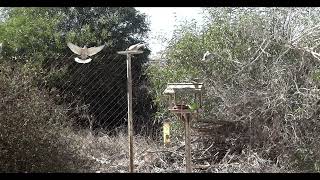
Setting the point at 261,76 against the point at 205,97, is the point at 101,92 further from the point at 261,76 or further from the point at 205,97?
the point at 261,76

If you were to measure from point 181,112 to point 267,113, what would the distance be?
→ 1.41 m

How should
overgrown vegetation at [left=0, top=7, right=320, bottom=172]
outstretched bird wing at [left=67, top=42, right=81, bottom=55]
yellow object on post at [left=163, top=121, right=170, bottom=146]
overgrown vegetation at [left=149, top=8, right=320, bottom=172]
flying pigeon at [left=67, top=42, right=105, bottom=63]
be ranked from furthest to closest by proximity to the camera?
yellow object on post at [left=163, top=121, right=170, bottom=146] < overgrown vegetation at [left=149, top=8, right=320, bottom=172] < overgrown vegetation at [left=0, top=7, right=320, bottom=172] < flying pigeon at [left=67, top=42, right=105, bottom=63] < outstretched bird wing at [left=67, top=42, right=81, bottom=55]

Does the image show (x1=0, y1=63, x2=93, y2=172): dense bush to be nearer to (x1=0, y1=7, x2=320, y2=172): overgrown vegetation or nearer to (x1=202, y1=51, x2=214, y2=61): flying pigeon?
(x1=0, y1=7, x2=320, y2=172): overgrown vegetation

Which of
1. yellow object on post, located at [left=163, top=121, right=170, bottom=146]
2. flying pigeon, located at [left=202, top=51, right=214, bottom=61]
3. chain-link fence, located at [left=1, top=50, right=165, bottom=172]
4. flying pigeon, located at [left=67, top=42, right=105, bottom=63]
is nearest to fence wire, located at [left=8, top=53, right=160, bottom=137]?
chain-link fence, located at [left=1, top=50, right=165, bottom=172]

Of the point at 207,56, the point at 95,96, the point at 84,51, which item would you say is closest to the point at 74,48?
the point at 84,51

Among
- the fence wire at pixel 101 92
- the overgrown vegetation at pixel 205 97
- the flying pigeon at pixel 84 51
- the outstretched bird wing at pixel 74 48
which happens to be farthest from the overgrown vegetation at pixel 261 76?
the outstretched bird wing at pixel 74 48

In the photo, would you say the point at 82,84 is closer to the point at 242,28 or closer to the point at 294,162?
the point at 242,28

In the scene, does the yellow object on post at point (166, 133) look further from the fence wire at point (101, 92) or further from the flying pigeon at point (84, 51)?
the flying pigeon at point (84, 51)

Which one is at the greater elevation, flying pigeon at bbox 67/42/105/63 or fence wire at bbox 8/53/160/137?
flying pigeon at bbox 67/42/105/63

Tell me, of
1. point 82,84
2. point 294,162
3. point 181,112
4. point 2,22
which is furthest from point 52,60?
point 294,162

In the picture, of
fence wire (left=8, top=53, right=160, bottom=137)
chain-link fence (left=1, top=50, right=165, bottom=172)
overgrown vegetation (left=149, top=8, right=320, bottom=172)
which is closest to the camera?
overgrown vegetation (left=149, top=8, right=320, bottom=172)

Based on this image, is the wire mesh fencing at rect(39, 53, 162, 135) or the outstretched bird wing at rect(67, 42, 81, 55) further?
the wire mesh fencing at rect(39, 53, 162, 135)

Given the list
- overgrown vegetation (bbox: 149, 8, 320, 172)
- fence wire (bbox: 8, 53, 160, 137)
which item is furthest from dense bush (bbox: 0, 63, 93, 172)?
overgrown vegetation (bbox: 149, 8, 320, 172)
